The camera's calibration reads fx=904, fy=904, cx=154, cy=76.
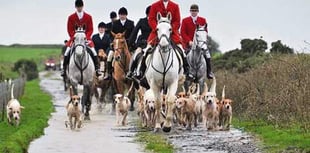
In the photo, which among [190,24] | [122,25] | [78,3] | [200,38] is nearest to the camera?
[200,38]

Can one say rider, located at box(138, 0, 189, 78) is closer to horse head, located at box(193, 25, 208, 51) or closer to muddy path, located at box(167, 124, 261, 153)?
horse head, located at box(193, 25, 208, 51)

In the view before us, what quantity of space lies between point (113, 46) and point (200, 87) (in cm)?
320

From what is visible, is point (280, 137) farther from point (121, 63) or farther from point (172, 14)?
point (121, 63)

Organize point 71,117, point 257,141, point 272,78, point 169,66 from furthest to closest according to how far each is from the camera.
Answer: point 272,78, point 71,117, point 169,66, point 257,141

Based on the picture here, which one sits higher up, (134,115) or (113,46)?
(113,46)

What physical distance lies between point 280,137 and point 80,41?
7884mm

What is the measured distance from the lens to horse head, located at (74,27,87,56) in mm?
23578

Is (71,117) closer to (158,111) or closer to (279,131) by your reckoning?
(158,111)

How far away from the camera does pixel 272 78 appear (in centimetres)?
2347

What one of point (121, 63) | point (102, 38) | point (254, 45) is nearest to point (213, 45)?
point (254, 45)

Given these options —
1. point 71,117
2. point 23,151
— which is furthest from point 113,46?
point 23,151

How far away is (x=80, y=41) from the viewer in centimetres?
2372

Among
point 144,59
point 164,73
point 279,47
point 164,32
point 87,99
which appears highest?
point 279,47

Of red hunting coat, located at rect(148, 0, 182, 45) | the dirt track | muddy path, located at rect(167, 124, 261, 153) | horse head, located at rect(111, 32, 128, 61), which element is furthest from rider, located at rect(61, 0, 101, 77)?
muddy path, located at rect(167, 124, 261, 153)
